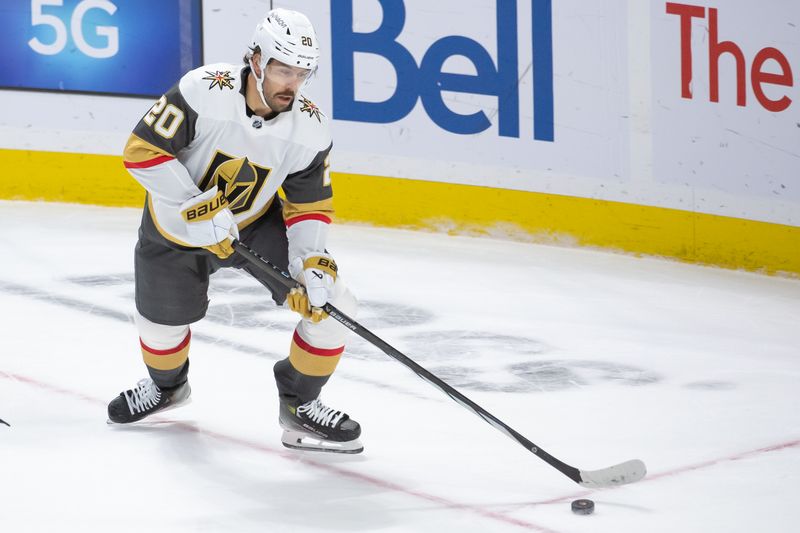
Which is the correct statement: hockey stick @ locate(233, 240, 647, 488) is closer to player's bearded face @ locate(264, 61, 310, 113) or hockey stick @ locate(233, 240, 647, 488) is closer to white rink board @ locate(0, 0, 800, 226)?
player's bearded face @ locate(264, 61, 310, 113)

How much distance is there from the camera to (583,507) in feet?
9.03

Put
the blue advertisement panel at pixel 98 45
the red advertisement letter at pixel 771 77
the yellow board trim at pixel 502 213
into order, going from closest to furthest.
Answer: the red advertisement letter at pixel 771 77 < the yellow board trim at pixel 502 213 < the blue advertisement panel at pixel 98 45

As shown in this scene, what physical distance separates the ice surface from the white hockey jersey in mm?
536

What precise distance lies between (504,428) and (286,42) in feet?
3.07

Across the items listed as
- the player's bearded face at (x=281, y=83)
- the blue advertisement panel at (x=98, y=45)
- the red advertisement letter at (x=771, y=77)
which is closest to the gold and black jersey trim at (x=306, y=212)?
the player's bearded face at (x=281, y=83)

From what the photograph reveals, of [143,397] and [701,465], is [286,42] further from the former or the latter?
[701,465]

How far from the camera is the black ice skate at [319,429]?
124 inches

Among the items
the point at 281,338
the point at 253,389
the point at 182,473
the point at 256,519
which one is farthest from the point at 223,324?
the point at 256,519

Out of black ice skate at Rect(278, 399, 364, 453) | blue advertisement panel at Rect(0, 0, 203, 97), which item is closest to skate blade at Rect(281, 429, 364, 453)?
black ice skate at Rect(278, 399, 364, 453)

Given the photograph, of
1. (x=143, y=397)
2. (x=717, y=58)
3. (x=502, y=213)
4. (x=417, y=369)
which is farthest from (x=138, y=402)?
(x=717, y=58)

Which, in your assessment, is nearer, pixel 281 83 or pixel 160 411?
pixel 281 83

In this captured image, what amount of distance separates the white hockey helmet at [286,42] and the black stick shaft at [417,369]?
39 centimetres

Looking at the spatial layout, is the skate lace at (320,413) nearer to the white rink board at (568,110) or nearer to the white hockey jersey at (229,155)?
the white hockey jersey at (229,155)

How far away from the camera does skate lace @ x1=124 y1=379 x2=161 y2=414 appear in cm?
330
